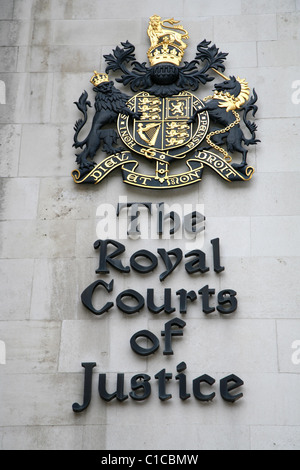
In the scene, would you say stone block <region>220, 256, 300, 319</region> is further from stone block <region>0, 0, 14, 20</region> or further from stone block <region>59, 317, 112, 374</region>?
stone block <region>0, 0, 14, 20</region>

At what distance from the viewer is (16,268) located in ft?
30.3

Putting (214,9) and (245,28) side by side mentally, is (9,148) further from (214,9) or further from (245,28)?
(245,28)

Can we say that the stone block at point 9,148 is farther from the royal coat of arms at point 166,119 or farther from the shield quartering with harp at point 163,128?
the shield quartering with harp at point 163,128

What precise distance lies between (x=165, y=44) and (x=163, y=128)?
50.7 inches

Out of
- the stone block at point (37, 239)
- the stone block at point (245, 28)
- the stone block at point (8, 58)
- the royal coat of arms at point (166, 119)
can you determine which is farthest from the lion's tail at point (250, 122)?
the stone block at point (8, 58)

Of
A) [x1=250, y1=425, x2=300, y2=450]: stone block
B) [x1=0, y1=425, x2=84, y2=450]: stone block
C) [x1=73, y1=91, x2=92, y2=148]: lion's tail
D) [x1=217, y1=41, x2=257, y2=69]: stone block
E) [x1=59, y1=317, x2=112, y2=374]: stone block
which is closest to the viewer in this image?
[x1=250, y1=425, x2=300, y2=450]: stone block

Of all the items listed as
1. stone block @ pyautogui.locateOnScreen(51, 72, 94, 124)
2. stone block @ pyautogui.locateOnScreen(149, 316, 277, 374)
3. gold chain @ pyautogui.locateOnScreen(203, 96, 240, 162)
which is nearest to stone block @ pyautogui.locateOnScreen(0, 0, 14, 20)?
stone block @ pyautogui.locateOnScreen(51, 72, 94, 124)

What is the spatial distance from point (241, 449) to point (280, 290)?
1.93m

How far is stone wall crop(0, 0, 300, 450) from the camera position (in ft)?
27.7

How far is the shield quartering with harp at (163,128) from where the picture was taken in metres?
9.59

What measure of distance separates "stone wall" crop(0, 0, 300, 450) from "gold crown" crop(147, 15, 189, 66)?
17 centimetres
